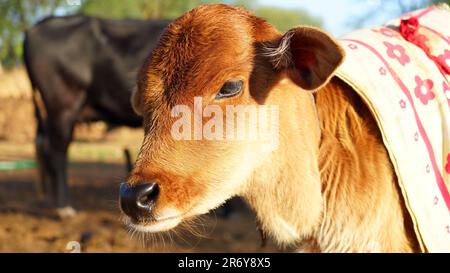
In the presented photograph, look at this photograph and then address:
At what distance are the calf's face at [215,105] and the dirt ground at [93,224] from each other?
368 mm

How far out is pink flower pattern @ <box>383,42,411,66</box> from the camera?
10.0 ft

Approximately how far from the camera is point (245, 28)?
2.79 m

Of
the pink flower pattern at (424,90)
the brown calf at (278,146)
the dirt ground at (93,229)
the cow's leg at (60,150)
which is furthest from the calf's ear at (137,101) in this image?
the cow's leg at (60,150)

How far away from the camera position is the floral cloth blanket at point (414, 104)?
278cm

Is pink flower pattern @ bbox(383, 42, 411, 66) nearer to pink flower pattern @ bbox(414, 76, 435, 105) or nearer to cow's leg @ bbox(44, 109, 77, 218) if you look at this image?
pink flower pattern @ bbox(414, 76, 435, 105)

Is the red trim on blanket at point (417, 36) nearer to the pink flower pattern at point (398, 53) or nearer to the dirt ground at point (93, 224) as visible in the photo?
the pink flower pattern at point (398, 53)

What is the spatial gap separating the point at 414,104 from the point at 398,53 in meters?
0.30

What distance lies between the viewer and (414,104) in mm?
2924

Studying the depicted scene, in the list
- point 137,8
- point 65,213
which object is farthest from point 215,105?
point 137,8

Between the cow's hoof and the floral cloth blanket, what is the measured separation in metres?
5.41

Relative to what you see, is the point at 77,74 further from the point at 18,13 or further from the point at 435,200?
the point at 18,13
